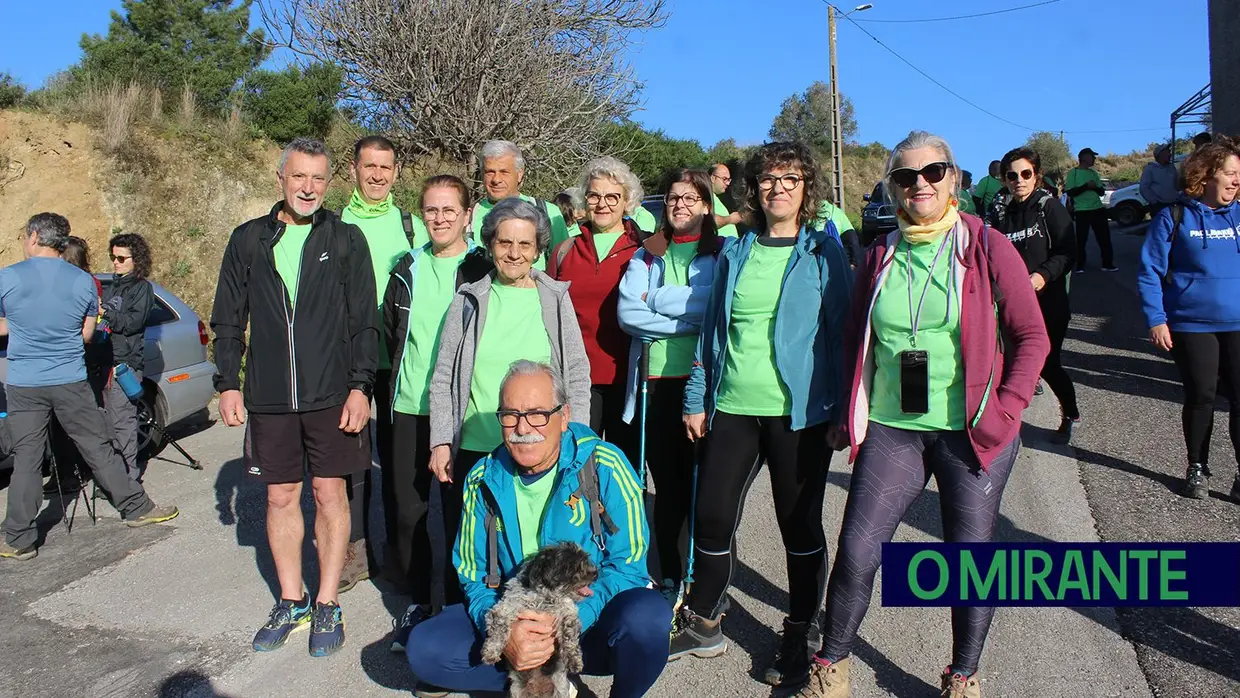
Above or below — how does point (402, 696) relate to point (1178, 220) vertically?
below

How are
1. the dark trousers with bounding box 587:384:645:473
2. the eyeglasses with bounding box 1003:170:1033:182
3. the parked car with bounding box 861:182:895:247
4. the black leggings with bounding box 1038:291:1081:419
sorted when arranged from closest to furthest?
the dark trousers with bounding box 587:384:645:473
the eyeglasses with bounding box 1003:170:1033:182
the black leggings with bounding box 1038:291:1081:419
the parked car with bounding box 861:182:895:247

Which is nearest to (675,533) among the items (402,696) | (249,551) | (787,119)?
(402,696)

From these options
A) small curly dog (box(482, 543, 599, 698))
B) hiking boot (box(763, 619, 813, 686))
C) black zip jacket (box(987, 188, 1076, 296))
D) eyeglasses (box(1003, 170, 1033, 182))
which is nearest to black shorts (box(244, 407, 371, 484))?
small curly dog (box(482, 543, 599, 698))

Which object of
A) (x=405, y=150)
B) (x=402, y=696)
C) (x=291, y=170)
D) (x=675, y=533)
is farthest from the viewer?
(x=405, y=150)

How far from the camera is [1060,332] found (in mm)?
5980

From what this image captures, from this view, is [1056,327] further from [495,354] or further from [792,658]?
[495,354]

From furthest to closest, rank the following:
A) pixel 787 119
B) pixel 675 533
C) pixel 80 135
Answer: pixel 787 119 → pixel 80 135 → pixel 675 533

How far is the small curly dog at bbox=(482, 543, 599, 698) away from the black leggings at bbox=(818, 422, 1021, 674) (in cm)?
90

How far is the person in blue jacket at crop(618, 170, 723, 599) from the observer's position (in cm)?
351

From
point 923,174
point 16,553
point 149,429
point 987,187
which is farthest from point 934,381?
point 987,187

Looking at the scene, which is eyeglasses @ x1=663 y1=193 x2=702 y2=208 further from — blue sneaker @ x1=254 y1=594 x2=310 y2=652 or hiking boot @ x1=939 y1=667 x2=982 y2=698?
blue sneaker @ x1=254 y1=594 x2=310 y2=652

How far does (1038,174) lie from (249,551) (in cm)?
530

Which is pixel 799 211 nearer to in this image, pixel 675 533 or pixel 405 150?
pixel 675 533

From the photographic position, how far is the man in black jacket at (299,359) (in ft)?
11.5
